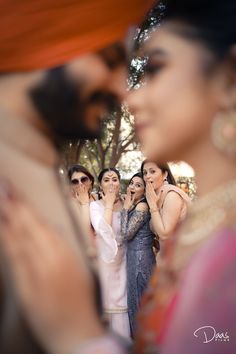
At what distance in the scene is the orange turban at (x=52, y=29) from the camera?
90 centimetres

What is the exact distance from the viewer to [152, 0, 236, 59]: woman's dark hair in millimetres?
1063

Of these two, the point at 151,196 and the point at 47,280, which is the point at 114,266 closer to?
Answer: the point at 151,196

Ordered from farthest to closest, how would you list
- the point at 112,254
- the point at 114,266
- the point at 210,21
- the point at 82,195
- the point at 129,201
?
the point at 82,195 → the point at 129,201 → the point at 114,266 → the point at 112,254 → the point at 210,21

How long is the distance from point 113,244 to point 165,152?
9.88 feet

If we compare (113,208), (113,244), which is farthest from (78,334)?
(113,208)

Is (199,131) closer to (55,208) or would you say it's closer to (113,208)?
Answer: (55,208)

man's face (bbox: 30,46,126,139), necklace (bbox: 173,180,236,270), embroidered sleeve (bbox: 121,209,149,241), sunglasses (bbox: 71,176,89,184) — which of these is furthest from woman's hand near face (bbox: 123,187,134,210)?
man's face (bbox: 30,46,126,139)

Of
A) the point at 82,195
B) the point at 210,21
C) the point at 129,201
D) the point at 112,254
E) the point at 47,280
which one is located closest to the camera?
the point at 47,280

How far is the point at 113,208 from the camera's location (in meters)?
4.36

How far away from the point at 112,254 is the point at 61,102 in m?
3.22

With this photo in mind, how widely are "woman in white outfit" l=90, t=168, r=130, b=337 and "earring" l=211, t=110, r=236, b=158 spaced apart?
9.75ft

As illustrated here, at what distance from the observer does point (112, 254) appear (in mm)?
4086

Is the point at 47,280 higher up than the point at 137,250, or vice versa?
the point at 137,250

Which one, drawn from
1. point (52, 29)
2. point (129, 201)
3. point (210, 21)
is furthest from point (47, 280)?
point (129, 201)
